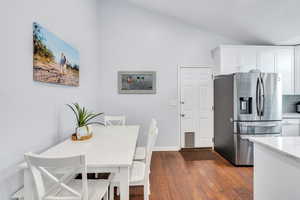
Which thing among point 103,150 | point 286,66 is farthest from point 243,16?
point 103,150

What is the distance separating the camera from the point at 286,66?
3711mm

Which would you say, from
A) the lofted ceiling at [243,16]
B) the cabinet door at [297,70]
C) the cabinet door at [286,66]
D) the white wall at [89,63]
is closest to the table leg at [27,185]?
the white wall at [89,63]

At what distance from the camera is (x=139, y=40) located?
401cm

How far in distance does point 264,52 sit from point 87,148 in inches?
153

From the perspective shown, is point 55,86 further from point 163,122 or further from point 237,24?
point 237,24

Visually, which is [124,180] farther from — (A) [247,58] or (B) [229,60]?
(A) [247,58]

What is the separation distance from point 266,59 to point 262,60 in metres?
0.09

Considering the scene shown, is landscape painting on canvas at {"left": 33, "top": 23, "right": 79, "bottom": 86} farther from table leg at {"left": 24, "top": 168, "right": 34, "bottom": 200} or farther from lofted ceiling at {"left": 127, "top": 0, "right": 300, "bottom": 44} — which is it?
lofted ceiling at {"left": 127, "top": 0, "right": 300, "bottom": 44}

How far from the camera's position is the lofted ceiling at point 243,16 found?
2.78 m

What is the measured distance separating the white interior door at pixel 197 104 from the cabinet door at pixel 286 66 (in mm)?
1383

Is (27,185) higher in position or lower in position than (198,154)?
higher

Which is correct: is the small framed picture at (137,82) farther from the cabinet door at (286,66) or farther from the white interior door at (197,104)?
the cabinet door at (286,66)

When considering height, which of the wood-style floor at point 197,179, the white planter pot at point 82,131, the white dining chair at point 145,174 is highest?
the white planter pot at point 82,131

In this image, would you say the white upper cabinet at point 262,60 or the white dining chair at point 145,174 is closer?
the white dining chair at point 145,174
